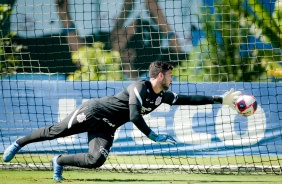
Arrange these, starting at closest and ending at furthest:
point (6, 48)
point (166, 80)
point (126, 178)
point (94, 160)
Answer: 1. point (94, 160)
2. point (166, 80)
3. point (126, 178)
4. point (6, 48)

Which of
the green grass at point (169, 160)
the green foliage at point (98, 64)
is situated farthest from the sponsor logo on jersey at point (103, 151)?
the green foliage at point (98, 64)

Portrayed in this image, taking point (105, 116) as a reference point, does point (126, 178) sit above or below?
below

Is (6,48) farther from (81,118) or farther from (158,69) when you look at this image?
(158,69)

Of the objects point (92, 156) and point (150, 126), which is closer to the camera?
point (92, 156)

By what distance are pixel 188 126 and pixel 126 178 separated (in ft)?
10.8

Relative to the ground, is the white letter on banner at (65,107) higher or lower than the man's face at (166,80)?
lower

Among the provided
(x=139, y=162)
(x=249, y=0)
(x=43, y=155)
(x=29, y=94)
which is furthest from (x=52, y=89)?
(x=249, y=0)

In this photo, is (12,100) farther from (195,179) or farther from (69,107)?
(195,179)

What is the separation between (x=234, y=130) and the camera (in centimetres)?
1195

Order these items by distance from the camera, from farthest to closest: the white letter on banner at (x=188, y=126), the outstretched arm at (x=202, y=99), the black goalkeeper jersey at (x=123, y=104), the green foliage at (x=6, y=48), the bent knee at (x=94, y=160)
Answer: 1. the green foliage at (x=6, y=48)
2. the white letter on banner at (x=188, y=126)
3. the outstretched arm at (x=202, y=99)
4. the black goalkeeper jersey at (x=123, y=104)
5. the bent knee at (x=94, y=160)

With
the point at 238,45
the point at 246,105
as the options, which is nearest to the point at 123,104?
the point at 246,105

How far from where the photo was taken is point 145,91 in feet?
26.8

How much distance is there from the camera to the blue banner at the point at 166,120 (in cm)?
1189

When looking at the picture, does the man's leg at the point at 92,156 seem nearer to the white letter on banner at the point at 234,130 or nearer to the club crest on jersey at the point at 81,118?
the club crest on jersey at the point at 81,118
